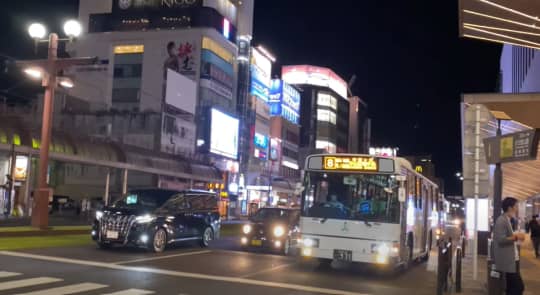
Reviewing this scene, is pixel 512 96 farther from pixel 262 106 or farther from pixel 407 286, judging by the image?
pixel 262 106

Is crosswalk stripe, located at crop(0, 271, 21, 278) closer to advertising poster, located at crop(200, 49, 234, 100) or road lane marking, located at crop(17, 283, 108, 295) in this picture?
road lane marking, located at crop(17, 283, 108, 295)

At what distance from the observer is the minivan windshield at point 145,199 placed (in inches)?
690

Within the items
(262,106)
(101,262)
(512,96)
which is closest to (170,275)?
(101,262)

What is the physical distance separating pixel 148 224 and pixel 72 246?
2.87m

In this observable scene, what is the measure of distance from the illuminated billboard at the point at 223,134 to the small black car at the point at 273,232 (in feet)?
130

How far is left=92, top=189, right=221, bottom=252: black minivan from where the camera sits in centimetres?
1630

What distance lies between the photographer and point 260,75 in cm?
7575

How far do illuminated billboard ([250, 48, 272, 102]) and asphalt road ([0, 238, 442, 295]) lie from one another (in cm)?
5760

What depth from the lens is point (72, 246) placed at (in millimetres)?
17453

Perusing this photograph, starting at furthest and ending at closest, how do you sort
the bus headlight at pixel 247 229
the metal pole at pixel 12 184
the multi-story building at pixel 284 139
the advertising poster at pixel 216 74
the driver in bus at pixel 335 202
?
the multi-story building at pixel 284 139 → the advertising poster at pixel 216 74 → the metal pole at pixel 12 184 → the bus headlight at pixel 247 229 → the driver in bus at pixel 335 202

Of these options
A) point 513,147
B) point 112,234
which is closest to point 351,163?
point 513,147

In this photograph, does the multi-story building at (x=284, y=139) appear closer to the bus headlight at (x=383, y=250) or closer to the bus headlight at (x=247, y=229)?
the bus headlight at (x=247, y=229)

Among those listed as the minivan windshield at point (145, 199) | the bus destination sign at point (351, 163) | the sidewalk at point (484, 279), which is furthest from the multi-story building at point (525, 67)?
the minivan windshield at point (145, 199)

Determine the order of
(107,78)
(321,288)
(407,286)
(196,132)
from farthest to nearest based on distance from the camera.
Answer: (107,78)
(196,132)
(407,286)
(321,288)
